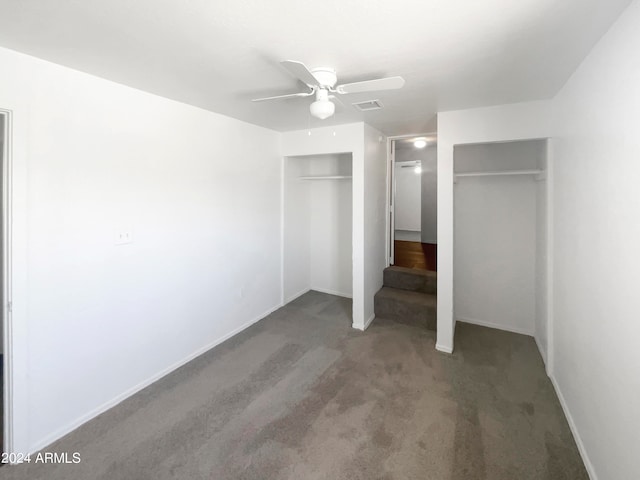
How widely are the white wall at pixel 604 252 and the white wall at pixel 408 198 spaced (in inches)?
172

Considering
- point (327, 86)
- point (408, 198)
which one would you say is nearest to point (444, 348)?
point (327, 86)

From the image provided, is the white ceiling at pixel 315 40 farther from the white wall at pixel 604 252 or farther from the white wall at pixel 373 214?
the white wall at pixel 373 214

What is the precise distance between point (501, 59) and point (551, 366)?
2.55 metres

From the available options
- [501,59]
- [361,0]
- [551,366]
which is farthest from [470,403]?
[361,0]

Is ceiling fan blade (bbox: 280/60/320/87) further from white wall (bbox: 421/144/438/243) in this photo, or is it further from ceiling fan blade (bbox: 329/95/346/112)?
white wall (bbox: 421/144/438/243)

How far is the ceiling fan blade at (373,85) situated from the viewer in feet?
5.96

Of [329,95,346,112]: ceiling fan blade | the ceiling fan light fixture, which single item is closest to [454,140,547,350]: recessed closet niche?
[329,95,346,112]: ceiling fan blade

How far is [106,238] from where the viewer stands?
7.62ft

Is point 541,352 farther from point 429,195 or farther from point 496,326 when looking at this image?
point 429,195

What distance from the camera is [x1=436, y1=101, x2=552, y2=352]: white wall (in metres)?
2.73

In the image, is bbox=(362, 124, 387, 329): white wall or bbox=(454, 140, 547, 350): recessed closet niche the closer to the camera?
bbox=(454, 140, 547, 350): recessed closet niche

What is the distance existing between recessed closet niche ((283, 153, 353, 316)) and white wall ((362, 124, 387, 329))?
25.0 inches

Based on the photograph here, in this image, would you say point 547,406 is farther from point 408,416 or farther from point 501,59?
point 501,59

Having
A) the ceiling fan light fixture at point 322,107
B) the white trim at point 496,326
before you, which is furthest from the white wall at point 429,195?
the ceiling fan light fixture at point 322,107
